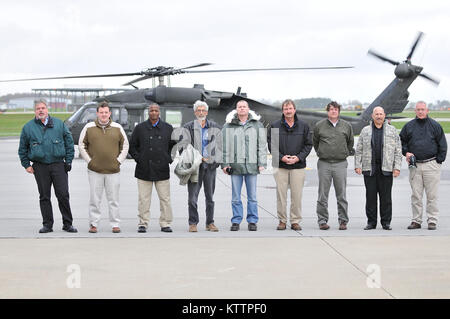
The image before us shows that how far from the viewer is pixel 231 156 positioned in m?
10.2

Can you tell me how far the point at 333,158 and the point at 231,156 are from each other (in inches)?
56.3

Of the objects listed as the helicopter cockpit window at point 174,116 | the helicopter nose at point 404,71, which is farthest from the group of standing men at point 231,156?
the helicopter nose at point 404,71

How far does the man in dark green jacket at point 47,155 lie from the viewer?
9953 millimetres

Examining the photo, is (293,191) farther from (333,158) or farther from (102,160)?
(102,160)

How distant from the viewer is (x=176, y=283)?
22.3 ft

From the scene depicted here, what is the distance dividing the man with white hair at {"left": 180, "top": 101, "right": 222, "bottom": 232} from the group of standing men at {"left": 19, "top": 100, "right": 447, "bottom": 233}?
14mm

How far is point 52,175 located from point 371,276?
4.91 meters

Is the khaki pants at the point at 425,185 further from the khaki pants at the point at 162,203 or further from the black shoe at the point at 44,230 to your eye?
the black shoe at the point at 44,230

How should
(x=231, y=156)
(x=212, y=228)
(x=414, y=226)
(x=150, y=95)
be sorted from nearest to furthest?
(x=212, y=228)
(x=231, y=156)
(x=414, y=226)
(x=150, y=95)

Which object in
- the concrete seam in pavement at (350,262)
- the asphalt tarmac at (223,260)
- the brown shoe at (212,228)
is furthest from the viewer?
the brown shoe at (212,228)

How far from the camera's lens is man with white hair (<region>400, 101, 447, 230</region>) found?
1032cm

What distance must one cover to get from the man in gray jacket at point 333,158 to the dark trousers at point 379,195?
337 millimetres

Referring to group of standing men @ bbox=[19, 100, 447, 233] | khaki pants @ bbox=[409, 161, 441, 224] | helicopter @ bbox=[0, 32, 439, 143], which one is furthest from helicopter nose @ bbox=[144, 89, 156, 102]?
khaki pants @ bbox=[409, 161, 441, 224]

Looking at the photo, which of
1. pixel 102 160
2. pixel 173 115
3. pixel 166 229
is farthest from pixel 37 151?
pixel 173 115
